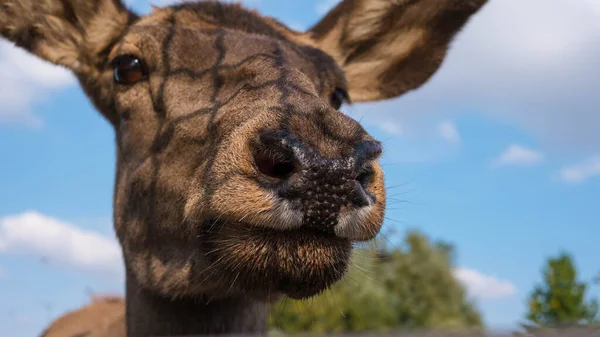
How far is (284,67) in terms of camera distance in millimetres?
5309

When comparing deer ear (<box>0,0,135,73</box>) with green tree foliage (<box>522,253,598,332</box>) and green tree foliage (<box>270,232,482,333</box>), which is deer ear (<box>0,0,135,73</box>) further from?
green tree foliage (<box>270,232,482,333</box>)

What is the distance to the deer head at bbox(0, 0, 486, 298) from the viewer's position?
3.91 m

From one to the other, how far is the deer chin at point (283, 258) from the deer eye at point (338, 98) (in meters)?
2.53

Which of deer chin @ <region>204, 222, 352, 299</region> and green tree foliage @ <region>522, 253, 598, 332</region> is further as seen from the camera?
green tree foliage @ <region>522, 253, 598, 332</region>

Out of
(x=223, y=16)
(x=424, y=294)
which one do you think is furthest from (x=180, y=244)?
(x=424, y=294)

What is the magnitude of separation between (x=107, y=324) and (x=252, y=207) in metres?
5.08

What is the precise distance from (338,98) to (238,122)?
2.26 metres

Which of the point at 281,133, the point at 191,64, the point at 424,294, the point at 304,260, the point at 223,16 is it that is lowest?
the point at 304,260

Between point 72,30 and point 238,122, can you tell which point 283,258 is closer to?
point 238,122

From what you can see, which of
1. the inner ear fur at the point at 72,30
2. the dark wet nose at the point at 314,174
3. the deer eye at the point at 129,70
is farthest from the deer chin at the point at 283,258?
the inner ear fur at the point at 72,30

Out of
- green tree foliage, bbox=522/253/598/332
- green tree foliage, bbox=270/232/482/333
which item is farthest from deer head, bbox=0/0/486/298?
green tree foliage, bbox=270/232/482/333

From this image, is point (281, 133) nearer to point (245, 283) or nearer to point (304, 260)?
point (304, 260)

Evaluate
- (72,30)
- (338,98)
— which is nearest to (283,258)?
(338,98)

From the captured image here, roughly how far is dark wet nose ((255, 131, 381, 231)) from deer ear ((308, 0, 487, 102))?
4.18 metres
